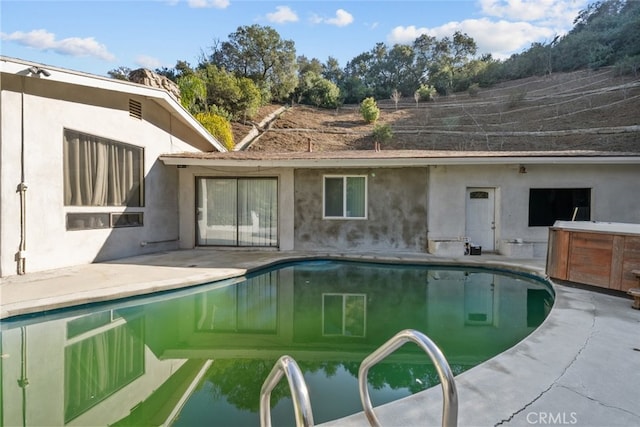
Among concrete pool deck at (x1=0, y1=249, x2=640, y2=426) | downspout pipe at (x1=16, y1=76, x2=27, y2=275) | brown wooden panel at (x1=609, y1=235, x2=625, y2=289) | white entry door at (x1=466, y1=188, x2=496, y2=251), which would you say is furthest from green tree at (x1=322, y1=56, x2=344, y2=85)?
brown wooden panel at (x1=609, y1=235, x2=625, y2=289)

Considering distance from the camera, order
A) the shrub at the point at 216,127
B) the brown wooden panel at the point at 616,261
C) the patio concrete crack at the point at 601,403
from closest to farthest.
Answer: the patio concrete crack at the point at 601,403 → the brown wooden panel at the point at 616,261 → the shrub at the point at 216,127

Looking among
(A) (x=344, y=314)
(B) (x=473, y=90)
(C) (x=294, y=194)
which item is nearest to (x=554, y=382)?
(A) (x=344, y=314)

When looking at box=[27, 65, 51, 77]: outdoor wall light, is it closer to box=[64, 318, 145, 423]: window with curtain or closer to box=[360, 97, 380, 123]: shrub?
box=[64, 318, 145, 423]: window with curtain

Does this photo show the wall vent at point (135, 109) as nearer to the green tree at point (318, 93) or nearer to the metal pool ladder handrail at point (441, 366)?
the metal pool ladder handrail at point (441, 366)

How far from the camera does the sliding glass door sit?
1119 centimetres

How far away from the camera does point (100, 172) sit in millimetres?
8422

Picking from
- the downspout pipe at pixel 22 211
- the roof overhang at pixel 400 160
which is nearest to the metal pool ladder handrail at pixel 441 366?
the downspout pipe at pixel 22 211

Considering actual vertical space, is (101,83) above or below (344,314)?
above

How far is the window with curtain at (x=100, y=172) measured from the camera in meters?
7.71

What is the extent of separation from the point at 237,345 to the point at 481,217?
852cm

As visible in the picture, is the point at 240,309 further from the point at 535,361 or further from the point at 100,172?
the point at 100,172

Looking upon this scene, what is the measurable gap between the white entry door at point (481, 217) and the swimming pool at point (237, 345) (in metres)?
3.05

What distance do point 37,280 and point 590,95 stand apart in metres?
37.7

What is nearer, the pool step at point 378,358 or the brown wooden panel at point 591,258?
the pool step at point 378,358
